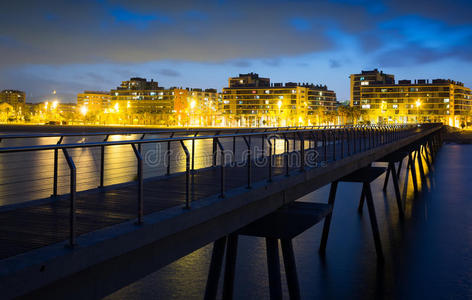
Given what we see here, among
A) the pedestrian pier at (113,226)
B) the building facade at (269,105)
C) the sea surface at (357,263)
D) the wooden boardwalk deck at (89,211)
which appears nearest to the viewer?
the pedestrian pier at (113,226)

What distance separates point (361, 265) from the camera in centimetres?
1748

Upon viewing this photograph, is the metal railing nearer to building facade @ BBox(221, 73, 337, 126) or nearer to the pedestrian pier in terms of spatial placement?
the pedestrian pier

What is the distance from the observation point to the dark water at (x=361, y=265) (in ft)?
49.3

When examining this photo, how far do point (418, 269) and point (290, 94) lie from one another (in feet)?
571

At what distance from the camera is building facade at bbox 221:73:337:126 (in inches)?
7411

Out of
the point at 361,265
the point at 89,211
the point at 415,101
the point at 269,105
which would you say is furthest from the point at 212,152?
the point at 269,105

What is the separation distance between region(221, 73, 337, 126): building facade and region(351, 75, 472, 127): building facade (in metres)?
24.9

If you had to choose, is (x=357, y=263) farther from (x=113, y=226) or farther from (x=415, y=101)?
(x=415, y=101)

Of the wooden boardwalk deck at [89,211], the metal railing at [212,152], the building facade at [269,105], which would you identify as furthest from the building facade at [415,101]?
the wooden boardwalk deck at [89,211]

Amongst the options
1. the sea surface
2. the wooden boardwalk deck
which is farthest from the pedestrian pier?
the sea surface

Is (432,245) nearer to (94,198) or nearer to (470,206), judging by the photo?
(470,206)

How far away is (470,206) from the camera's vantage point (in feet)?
96.6

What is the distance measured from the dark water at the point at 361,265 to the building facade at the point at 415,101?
502 feet

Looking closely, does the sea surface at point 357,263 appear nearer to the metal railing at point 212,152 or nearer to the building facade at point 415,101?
the metal railing at point 212,152
